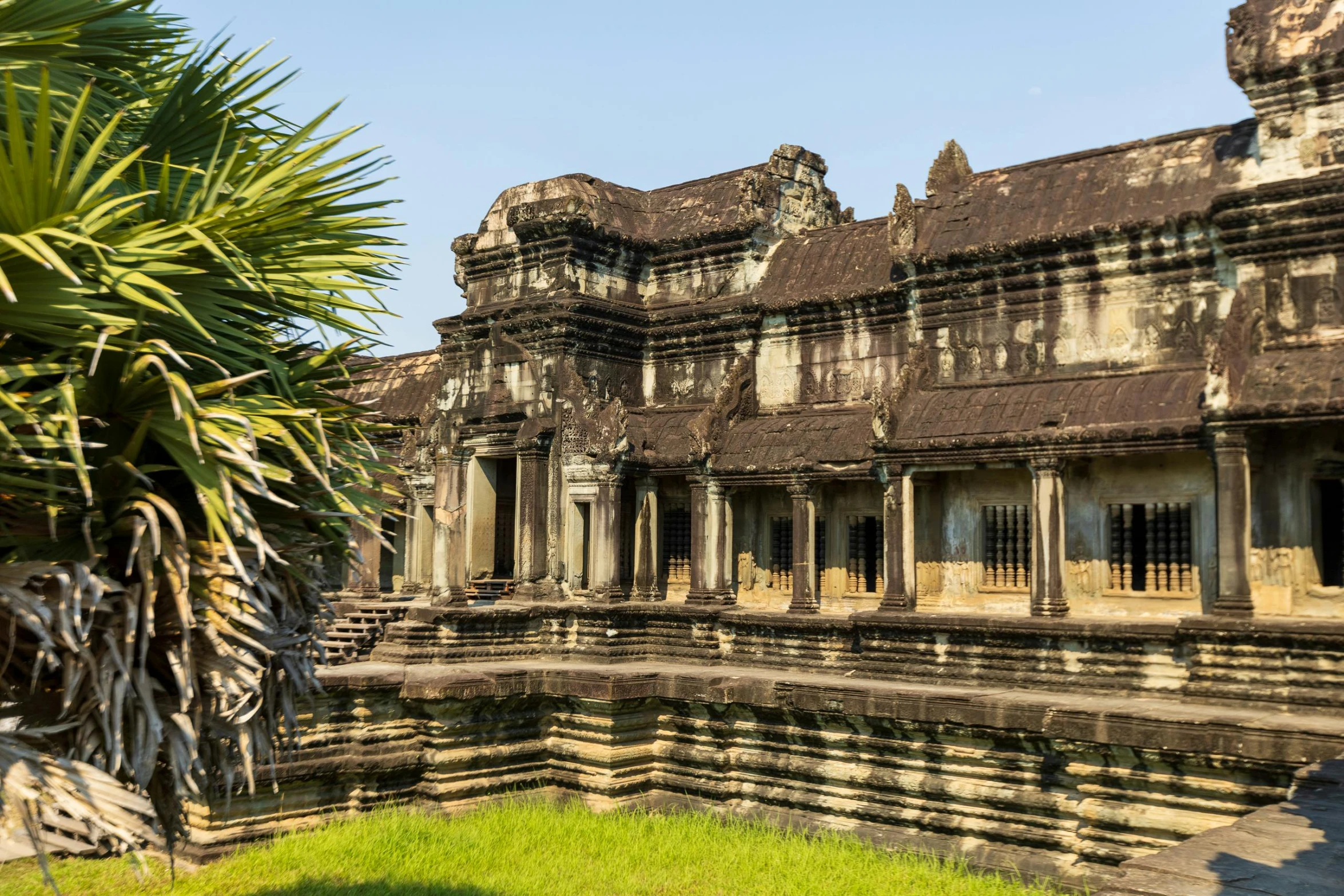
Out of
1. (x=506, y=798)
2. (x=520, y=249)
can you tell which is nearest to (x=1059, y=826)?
(x=506, y=798)

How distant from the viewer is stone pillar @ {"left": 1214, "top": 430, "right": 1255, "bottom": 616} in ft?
36.2

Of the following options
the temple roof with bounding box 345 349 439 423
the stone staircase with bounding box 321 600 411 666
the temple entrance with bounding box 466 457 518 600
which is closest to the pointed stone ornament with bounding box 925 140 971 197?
the temple entrance with bounding box 466 457 518 600

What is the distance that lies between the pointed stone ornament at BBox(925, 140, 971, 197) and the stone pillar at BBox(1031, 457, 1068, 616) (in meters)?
4.48

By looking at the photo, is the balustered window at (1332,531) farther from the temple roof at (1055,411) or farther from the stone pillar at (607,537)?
the stone pillar at (607,537)

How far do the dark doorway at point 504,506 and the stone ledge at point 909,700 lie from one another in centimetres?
413

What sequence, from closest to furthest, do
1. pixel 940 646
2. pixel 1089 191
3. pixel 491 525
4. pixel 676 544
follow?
pixel 940 646 < pixel 1089 191 < pixel 676 544 < pixel 491 525

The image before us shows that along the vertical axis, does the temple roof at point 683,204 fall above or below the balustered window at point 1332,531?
above

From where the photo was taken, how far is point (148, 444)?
495 centimetres

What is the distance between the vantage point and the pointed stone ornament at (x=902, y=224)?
14.6 metres

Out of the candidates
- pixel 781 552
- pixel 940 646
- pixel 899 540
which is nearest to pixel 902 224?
pixel 899 540

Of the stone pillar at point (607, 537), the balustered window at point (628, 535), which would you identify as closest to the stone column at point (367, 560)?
the balustered window at point (628, 535)

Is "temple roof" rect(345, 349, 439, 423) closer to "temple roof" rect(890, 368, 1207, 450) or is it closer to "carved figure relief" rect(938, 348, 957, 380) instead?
"carved figure relief" rect(938, 348, 957, 380)

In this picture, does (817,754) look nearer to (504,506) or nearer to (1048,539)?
(1048,539)

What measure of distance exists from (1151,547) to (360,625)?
1126cm
